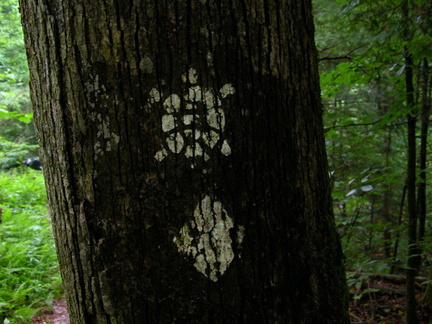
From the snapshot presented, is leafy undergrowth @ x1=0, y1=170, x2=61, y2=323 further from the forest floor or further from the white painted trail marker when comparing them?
the white painted trail marker

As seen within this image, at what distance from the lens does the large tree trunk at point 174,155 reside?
90 cm

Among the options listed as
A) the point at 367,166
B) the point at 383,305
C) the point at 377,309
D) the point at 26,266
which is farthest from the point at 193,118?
the point at 367,166

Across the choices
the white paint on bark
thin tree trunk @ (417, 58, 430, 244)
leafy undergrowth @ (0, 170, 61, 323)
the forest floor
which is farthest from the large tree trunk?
leafy undergrowth @ (0, 170, 61, 323)

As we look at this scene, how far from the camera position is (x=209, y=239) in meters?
0.95

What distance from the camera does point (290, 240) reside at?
102cm

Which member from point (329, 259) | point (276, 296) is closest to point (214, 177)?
point (276, 296)

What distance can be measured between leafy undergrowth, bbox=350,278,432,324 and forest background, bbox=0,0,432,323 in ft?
0.21

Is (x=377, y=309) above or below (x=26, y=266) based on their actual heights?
below

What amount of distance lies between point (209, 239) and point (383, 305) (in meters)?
5.16

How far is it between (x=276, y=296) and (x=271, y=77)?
0.69m

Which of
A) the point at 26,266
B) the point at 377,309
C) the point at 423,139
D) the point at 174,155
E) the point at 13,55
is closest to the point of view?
the point at 174,155

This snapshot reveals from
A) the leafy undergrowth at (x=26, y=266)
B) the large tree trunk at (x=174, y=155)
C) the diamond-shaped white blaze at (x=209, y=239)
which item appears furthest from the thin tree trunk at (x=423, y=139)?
the leafy undergrowth at (x=26, y=266)

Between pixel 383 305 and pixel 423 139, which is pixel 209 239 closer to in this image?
pixel 423 139

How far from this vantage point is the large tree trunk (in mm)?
904
